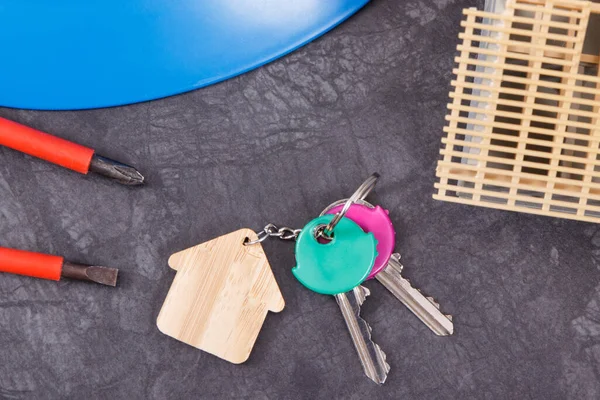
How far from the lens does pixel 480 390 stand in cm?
124

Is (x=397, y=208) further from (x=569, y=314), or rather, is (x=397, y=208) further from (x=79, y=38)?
(x=79, y=38)

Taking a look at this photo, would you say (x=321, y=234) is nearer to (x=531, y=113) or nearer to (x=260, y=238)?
(x=260, y=238)

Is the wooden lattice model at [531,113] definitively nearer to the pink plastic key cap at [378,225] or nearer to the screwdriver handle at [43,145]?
the pink plastic key cap at [378,225]

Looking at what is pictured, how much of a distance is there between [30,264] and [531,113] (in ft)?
2.42

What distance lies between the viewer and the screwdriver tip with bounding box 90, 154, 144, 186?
1.19 metres

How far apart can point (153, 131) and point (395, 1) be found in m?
0.41

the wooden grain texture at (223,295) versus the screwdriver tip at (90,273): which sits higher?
the screwdriver tip at (90,273)

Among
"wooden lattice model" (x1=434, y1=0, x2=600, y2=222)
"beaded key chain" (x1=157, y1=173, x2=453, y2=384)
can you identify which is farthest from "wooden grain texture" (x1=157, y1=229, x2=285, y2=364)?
"wooden lattice model" (x1=434, y1=0, x2=600, y2=222)

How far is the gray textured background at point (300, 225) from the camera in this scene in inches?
48.6

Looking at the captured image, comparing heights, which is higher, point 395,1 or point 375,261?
point 395,1

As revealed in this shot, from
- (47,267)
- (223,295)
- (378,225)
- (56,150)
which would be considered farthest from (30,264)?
(378,225)

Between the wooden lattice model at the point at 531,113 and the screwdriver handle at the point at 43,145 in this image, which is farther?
the screwdriver handle at the point at 43,145

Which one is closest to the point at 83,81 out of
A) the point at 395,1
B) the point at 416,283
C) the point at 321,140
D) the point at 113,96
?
the point at 113,96

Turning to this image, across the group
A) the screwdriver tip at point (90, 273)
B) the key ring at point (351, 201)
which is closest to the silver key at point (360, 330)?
the key ring at point (351, 201)
